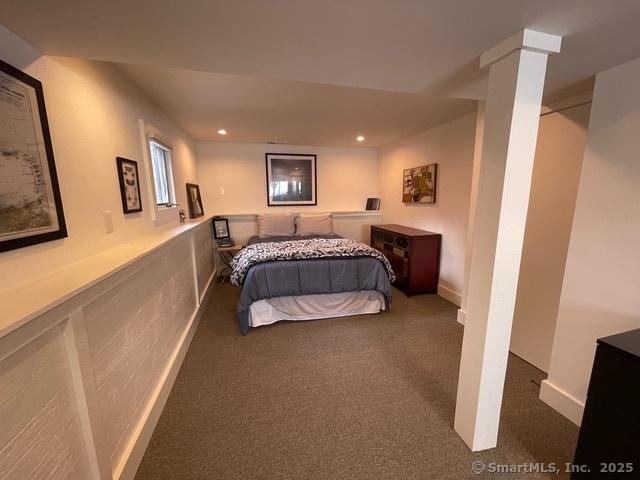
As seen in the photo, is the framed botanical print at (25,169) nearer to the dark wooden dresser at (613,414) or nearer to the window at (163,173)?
the window at (163,173)

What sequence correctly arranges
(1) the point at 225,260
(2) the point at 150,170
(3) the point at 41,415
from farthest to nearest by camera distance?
(1) the point at 225,260, (2) the point at 150,170, (3) the point at 41,415

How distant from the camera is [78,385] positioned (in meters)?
0.93

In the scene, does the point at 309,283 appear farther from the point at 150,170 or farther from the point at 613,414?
the point at 613,414

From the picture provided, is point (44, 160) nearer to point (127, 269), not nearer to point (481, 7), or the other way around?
point (127, 269)

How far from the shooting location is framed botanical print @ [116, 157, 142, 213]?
1635 millimetres

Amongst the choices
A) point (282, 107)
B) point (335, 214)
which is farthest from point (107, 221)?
point (335, 214)

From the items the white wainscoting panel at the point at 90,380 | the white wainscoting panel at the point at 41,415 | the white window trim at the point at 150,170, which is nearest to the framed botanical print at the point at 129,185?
the white window trim at the point at 150,170

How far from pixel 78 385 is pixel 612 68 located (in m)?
2.77

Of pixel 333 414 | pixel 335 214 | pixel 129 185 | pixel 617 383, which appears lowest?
pixel 333 414

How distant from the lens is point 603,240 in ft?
4.52

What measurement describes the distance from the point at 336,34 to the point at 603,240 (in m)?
1.71

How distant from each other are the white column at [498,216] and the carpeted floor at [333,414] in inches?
10.9

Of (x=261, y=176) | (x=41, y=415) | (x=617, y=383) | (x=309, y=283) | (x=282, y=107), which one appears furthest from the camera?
(x=261, y=176)

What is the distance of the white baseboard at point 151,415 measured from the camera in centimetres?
120
